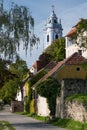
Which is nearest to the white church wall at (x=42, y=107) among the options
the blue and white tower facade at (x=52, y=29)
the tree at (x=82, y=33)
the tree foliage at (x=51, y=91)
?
the tree foliage at (x=51, y=91)

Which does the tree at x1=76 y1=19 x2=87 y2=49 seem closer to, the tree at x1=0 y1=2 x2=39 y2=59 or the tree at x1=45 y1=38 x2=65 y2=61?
the tree at x1=0 y1=2 x2=39 y2=59

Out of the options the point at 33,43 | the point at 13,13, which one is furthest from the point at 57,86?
the point at 13,13

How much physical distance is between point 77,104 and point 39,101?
24.4m

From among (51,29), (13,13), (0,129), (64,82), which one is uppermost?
(51,29)

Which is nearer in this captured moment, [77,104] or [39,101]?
[77,104]

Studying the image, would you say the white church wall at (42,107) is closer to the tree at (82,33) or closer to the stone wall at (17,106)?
the tree at (82,33)

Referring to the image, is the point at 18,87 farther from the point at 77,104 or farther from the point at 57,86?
the point at 77,104

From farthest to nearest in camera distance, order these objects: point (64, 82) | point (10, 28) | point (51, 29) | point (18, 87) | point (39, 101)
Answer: point (51, 29) → point (18, 87) → point (39, 101) → point (10, 28) → point (64, 82)

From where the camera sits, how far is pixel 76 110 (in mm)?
32906

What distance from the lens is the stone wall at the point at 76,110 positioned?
3056 cm

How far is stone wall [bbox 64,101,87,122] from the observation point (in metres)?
30.6

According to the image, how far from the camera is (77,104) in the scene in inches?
1280

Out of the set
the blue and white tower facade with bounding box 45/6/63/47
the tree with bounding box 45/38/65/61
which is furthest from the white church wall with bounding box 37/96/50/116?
the blue and white tower facade with bounding box 45/6/63/47

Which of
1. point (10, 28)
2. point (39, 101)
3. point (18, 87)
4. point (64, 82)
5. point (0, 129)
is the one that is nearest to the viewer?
point (0, 129)
